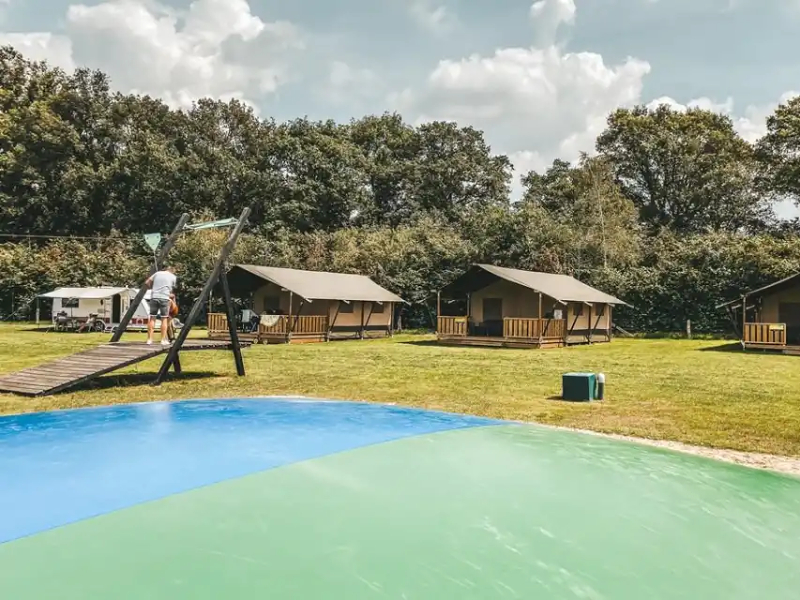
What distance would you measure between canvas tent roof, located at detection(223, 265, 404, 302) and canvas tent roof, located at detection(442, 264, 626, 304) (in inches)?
154

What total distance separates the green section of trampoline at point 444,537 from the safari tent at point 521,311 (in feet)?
56.9

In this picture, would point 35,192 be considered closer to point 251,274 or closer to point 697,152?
point 251,274

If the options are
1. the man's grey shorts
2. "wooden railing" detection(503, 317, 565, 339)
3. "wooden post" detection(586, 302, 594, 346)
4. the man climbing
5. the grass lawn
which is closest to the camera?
the grass lawn

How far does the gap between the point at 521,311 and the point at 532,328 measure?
2570 mm

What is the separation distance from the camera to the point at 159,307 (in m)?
13.1

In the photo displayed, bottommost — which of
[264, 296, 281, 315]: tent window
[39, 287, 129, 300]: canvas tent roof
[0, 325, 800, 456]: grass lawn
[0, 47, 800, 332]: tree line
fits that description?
[0, 325, 800, 456]: grass lawn

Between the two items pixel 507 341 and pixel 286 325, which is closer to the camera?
pixel 507 341

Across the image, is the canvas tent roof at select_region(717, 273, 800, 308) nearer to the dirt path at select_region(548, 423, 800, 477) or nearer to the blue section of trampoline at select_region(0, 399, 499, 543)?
the dirt path at select_region(548, 423, 800, 477)

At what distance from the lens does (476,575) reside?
15.4ft

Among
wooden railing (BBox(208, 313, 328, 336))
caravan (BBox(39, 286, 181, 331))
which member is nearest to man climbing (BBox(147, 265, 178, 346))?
wooden railing (BBox(208, 313, 328, 336))

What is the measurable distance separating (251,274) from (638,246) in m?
22.2

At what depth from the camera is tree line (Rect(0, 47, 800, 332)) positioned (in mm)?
35562

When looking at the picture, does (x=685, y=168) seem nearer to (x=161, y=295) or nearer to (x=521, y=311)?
(x=521, y=311)

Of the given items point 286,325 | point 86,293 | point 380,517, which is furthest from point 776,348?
point 86,293
